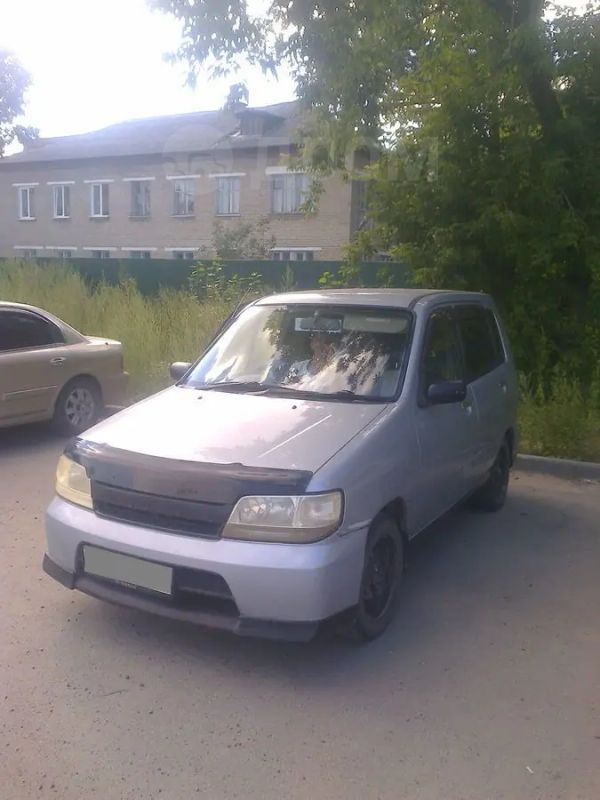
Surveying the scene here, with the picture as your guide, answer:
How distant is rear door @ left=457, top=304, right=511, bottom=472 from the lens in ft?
19.2

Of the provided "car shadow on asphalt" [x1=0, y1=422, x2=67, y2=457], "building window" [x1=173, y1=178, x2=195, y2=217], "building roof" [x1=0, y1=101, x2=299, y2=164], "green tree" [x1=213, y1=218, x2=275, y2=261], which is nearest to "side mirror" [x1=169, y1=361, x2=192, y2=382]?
"car shadow on asphalt" [x1=0, y1=422, x2=67, y2=457]

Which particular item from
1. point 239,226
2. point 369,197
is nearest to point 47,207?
point 239,226

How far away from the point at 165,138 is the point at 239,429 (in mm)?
34510

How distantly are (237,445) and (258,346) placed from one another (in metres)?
1.38

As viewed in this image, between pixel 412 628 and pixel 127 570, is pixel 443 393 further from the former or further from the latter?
pixel 127 570

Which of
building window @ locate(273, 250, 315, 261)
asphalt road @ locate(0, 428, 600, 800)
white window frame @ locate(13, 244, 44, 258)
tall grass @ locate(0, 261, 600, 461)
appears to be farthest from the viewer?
white window frame @ locate(13, 244, 44, 258)

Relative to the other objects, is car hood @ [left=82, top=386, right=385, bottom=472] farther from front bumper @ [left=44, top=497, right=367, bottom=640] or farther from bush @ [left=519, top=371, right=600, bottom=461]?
bush @ [left=519, top=371, right=600, bottom=461]

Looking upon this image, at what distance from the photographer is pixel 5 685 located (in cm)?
378

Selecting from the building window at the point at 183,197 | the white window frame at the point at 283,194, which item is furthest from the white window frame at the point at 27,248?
the white window frame at the point at 283,194

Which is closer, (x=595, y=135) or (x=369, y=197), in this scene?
(x=595, y=135)

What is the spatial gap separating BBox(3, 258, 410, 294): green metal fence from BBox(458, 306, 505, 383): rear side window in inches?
182

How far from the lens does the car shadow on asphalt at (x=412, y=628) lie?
4012mm

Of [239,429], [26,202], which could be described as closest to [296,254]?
[26,202]

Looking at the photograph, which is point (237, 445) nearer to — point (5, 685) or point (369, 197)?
point (5, 685)
